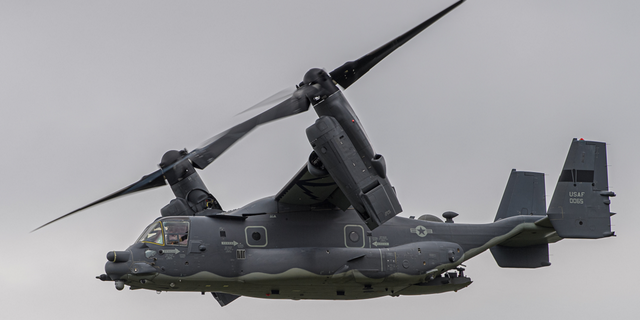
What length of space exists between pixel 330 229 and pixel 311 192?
3.95ft

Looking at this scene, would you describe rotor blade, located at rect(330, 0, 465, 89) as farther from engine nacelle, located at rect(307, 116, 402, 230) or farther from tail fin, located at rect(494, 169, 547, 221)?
tail fin, located at rect(494, 169, 547, 221)

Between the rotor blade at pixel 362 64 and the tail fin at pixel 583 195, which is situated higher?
the rotor blade at pixel 362 64

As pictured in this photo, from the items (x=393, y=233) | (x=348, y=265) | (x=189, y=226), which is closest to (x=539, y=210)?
(x=393, y=233)

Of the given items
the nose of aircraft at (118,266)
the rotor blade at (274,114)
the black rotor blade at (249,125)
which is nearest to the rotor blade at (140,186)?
the black rotor blade at (249,125)

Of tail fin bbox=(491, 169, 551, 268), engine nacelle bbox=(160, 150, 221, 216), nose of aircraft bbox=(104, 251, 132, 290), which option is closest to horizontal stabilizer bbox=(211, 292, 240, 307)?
engine nacelle bbox=(160, 150, 221, 216)

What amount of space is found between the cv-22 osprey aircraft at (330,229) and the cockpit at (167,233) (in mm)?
27

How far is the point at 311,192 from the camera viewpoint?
67.4 ft

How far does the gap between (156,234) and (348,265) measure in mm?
4978

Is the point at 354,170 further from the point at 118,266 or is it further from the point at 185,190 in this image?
the point at 185,190

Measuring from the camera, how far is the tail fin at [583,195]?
21.6m

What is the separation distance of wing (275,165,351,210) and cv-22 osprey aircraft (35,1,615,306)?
4 centimetres

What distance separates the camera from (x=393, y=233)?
70.7 feet

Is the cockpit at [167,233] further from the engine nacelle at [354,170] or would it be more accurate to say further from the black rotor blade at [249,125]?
the engine nacelle at [354,170]

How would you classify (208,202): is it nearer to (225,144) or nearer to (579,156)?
(225,144)
